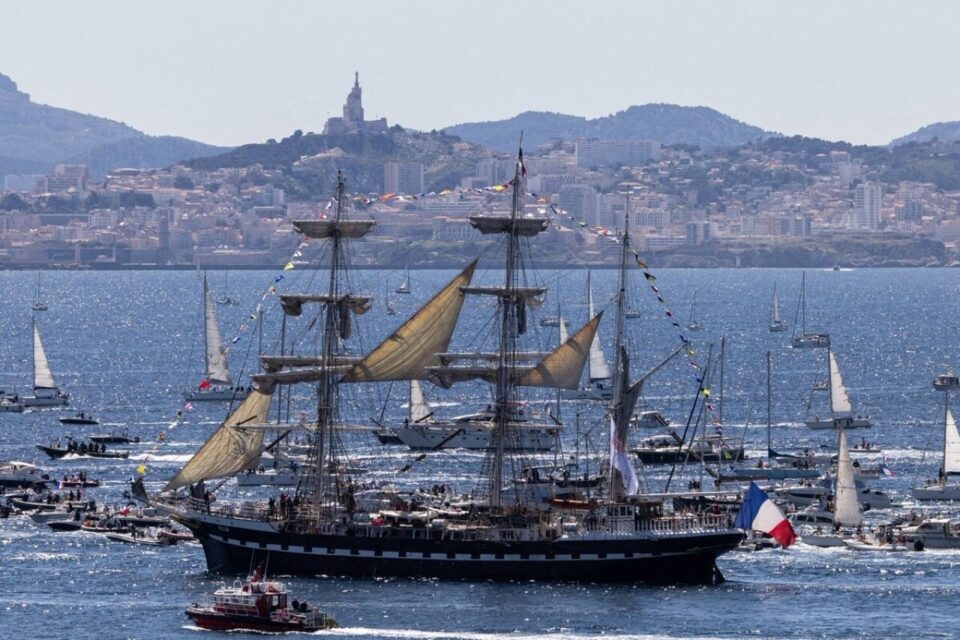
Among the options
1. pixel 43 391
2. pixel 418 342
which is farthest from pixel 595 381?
pixel 418 342

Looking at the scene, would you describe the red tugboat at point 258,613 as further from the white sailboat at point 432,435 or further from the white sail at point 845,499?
the white sailboat at point 432,435

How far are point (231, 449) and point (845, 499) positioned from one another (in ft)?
69.4

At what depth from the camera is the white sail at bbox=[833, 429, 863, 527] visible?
77250 mm

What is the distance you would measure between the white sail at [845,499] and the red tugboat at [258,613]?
79.3 feet

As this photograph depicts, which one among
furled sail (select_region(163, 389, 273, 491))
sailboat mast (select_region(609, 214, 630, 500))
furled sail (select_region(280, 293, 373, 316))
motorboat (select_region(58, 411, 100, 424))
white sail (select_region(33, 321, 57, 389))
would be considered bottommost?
motorboat (select_region(58, 411, 100, 424))

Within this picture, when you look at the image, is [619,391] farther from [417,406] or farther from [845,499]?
[417,406]

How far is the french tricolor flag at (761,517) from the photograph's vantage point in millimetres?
67500

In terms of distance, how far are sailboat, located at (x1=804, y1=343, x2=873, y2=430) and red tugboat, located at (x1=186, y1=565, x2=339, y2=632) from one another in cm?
5055

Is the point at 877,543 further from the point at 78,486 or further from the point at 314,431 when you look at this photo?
the point at 78,486

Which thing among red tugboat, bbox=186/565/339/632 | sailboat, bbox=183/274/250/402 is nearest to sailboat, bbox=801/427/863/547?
red tugboat, bbox=186/565/339/632

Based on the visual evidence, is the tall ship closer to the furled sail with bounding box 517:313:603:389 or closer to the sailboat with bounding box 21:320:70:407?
the furled sail with bounding box 517:313:603:389

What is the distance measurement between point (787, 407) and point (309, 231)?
186 ft

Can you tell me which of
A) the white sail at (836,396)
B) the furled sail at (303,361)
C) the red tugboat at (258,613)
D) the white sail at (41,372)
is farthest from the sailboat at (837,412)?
the red tugboat at (258,613)

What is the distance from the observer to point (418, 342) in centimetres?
7144
